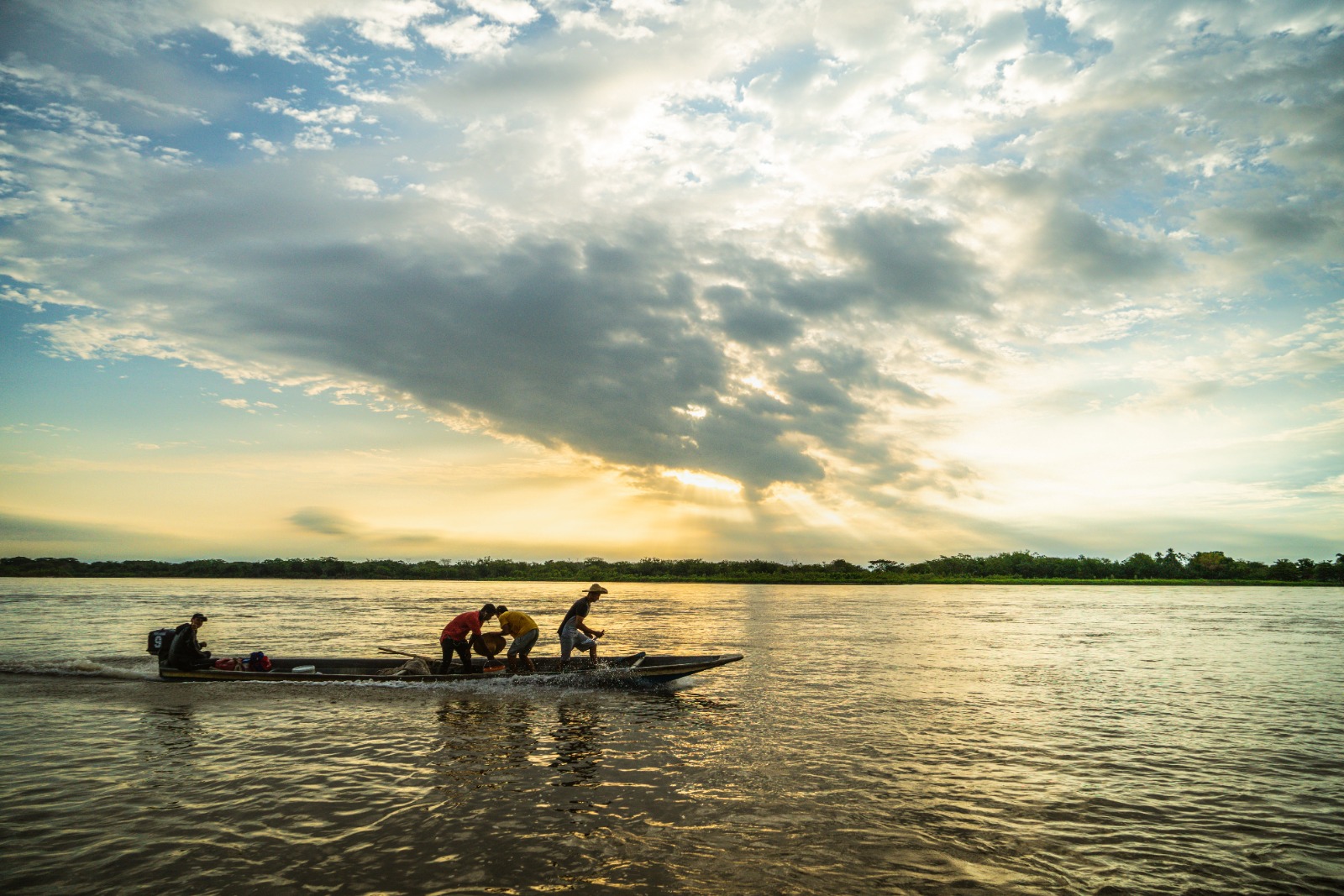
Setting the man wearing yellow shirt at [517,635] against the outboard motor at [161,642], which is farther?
the outboard motor at [161,642]

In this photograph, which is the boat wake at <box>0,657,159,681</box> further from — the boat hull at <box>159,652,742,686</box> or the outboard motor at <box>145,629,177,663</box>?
the boat hull at <box>159,652,742,686</box>

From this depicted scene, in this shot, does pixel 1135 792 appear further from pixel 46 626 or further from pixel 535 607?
pixel 535 607

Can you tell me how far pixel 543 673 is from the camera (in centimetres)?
2286

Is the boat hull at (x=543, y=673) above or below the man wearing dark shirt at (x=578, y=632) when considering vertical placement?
below

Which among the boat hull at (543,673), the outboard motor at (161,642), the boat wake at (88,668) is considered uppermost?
the outboard motor at (161,642)

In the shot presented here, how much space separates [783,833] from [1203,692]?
1971 cm

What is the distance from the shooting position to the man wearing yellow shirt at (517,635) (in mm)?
22406

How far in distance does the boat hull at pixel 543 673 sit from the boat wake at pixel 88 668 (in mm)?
1690

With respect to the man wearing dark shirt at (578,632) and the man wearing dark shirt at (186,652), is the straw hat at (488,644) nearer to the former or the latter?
the man wearing dark shirt at (578,632)

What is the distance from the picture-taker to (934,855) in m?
9.09

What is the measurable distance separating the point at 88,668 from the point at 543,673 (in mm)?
16437

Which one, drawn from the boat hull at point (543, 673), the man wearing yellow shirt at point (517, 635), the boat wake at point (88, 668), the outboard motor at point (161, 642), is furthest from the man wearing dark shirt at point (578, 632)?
the boat wake at point (88, 668)

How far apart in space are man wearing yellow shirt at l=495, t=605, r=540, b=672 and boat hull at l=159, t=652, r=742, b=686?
1.40 ft

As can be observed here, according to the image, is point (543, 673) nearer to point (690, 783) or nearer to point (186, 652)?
point (186, 652)
